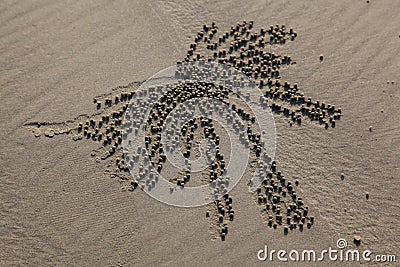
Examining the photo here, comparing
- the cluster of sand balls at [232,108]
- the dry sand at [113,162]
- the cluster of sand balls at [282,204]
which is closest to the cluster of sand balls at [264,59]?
the cluster of sand balls at [232,108]

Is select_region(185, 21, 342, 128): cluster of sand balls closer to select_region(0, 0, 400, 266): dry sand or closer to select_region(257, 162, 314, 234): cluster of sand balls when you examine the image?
select_region(0, 0, 400, 266): dry sand

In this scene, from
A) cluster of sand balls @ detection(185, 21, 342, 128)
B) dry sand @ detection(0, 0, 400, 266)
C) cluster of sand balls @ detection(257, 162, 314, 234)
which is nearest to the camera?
dry sand @ detection(0, 0, 400, 266)

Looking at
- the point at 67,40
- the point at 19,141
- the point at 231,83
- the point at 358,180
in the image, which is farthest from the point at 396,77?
the point at 19,141

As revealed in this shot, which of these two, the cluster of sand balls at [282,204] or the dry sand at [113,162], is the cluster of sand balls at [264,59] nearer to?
the dry sand at [113,162]

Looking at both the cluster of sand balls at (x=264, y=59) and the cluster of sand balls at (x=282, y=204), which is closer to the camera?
the cluster of sand balls at (x=282, y=204)

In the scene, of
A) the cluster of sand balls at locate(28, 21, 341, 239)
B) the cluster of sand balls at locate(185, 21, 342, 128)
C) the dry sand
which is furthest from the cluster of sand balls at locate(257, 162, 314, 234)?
the cluster of sand balls at locate(185, 21, 342, 128)

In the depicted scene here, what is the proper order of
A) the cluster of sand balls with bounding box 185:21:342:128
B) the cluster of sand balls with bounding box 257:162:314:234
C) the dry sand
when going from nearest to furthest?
1. the dry sand
2. the cluster of sand balls with bounding box 257:162:314:234
3. the cluster of sand balls with bounding box 185:21:342:128
